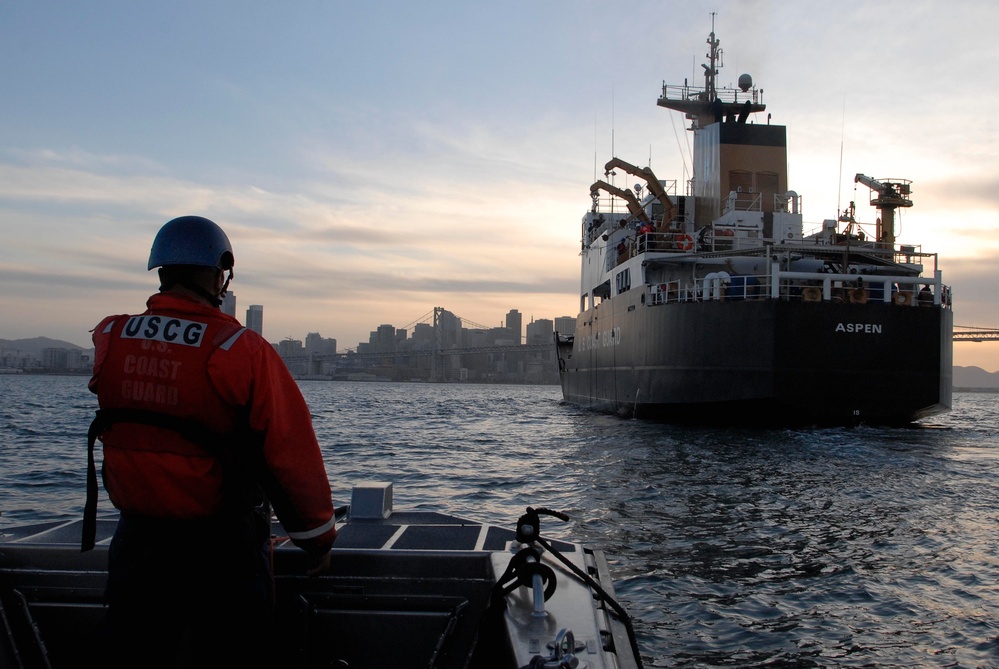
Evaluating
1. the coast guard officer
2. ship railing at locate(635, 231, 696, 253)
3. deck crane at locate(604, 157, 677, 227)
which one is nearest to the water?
the coast guard officer

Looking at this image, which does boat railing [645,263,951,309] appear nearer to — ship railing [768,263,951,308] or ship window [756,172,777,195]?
ship railing [768,263,951,308]

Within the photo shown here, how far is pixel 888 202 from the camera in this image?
65.7 ft

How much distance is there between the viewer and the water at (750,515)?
4.52m

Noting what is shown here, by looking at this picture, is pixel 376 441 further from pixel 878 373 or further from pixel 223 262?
pixel 223 262

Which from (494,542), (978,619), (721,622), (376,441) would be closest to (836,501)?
(978,619)

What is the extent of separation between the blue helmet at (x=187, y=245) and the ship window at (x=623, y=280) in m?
19.7

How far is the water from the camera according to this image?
452 cm

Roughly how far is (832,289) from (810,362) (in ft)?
6.94

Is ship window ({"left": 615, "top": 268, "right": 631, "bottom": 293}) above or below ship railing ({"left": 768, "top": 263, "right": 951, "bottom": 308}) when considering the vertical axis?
above

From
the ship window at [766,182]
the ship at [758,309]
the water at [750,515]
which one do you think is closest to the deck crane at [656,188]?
the ship at [758,309]

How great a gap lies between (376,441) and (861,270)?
12.0 meters

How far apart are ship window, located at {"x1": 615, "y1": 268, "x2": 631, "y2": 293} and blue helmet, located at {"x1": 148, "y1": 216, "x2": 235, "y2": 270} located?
64.7 ft

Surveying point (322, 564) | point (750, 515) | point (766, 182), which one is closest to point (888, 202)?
point (766, 182)

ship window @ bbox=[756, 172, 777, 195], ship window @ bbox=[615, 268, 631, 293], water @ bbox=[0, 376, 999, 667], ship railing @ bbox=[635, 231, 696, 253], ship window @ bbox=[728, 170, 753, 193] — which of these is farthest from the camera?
ship window @ bbox=[728, 170, 753, 193]
